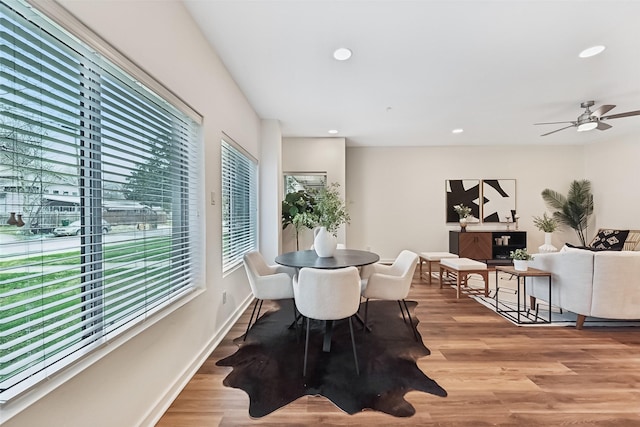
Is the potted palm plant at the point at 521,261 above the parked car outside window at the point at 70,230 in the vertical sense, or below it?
below

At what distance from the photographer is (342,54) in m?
2.59

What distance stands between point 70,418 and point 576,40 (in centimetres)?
424

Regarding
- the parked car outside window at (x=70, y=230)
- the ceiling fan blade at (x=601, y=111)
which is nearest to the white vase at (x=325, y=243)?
the parked car outside window at (x=70, y=230)

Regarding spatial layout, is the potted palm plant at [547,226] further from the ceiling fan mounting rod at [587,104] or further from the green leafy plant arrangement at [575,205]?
the ceiling fan mounting rod at [587,104]

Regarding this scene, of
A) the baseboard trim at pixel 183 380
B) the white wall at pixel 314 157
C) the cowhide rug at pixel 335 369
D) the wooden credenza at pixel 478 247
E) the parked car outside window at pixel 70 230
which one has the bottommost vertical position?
the cowhide rug at pixel 335 369

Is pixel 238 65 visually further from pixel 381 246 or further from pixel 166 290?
pixel 381 246

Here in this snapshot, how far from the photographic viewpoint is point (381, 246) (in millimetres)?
6461

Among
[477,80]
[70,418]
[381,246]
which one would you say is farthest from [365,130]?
[70,418]

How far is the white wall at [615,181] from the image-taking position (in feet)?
18.0

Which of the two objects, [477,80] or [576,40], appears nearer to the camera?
[576,40]

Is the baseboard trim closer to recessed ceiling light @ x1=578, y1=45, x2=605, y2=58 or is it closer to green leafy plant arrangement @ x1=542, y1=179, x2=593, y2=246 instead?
recessed ceiling light @ x1=578, y1=45, x2=605, y2=58

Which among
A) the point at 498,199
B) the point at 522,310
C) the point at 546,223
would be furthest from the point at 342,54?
the point at 546,223

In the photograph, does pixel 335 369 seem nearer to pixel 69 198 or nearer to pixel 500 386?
pixel 500 386

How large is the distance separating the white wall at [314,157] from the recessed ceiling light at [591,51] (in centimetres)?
354
